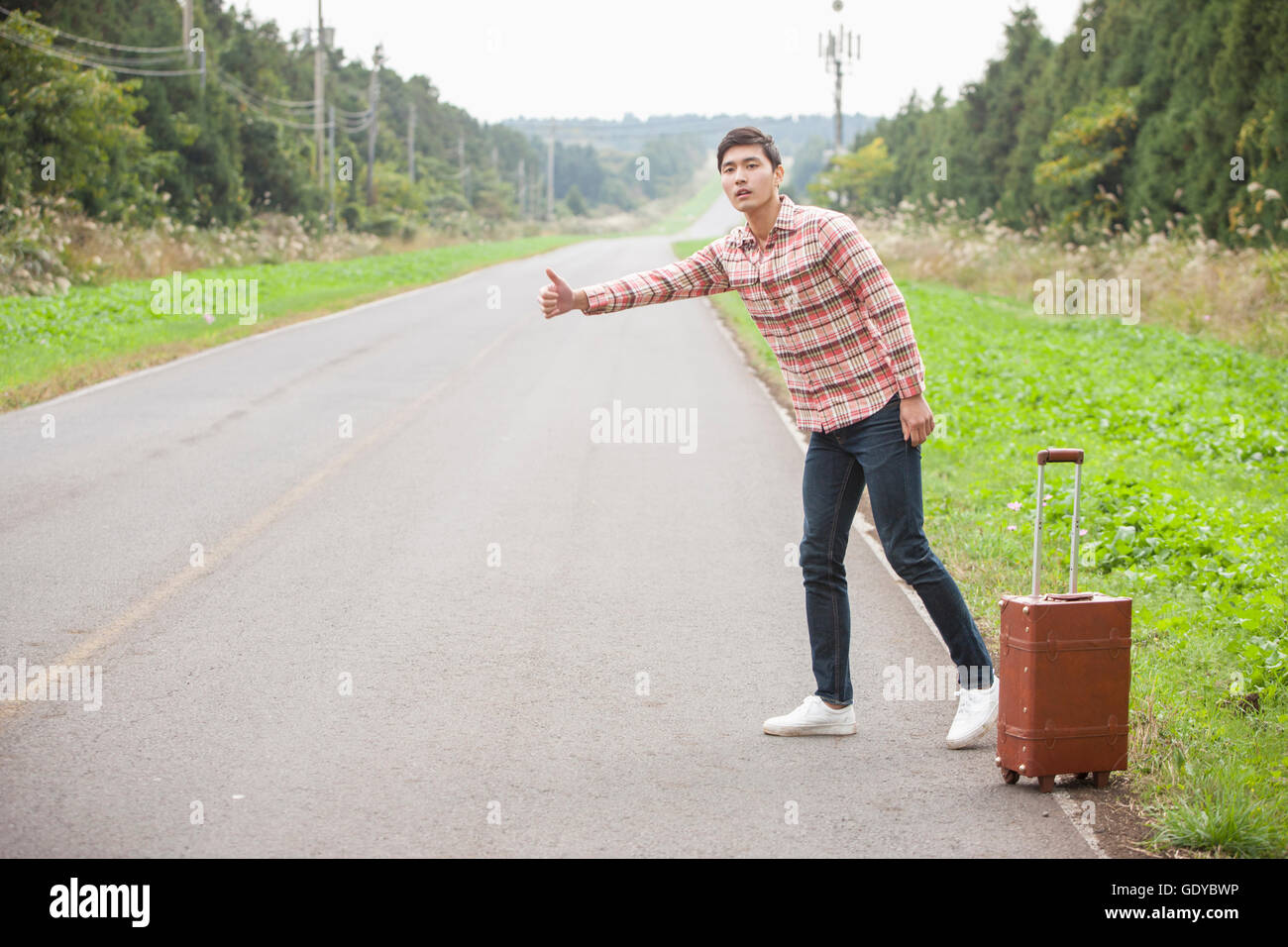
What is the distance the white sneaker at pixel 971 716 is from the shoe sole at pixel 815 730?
41cm

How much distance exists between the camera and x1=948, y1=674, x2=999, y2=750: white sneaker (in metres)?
4.97

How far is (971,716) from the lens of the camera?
4.99 meters

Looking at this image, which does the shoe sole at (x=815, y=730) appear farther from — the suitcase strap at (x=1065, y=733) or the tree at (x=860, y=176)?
the tree at (x=860, y=176)

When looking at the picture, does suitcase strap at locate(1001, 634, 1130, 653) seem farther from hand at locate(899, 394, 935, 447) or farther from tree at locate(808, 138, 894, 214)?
tree at locate(808, 138, 894, 214)

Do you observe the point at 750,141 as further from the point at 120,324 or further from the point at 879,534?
the point at 120,324

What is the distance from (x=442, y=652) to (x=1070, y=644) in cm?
291

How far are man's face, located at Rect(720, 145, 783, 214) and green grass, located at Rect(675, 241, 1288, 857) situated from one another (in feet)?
8.19

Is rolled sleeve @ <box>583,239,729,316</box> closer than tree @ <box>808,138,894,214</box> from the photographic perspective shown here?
Yes

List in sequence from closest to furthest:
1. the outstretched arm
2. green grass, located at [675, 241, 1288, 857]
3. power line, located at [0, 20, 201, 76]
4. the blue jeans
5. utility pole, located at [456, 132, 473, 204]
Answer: green grass, located at [675, 241, 1288, 857] → the blue jeans → the outstretched arm → power line, located at [0, 20, 201, 76] → utility pole, located at [456, 132, 473, 204]

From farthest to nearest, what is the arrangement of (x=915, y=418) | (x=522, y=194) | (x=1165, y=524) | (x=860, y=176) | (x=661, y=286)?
1. (x=522, y=194)
2. (x=860, y=176)
3. (x=1165, y=524)
4. (x=661, y=286)
5. (x=915, y=418)

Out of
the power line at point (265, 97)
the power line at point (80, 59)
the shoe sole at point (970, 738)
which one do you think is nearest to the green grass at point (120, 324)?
the power line at point (80, 59)

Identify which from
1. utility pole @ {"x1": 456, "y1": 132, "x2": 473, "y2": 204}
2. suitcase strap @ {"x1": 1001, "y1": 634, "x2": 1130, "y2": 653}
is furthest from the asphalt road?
utility pole @ {"x1": 456, "y1": 132, "x2": 473, "y2": 204}

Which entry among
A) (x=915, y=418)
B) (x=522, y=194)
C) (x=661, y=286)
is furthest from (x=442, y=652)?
(x=522, y=194)

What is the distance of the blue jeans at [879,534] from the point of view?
190 inches
